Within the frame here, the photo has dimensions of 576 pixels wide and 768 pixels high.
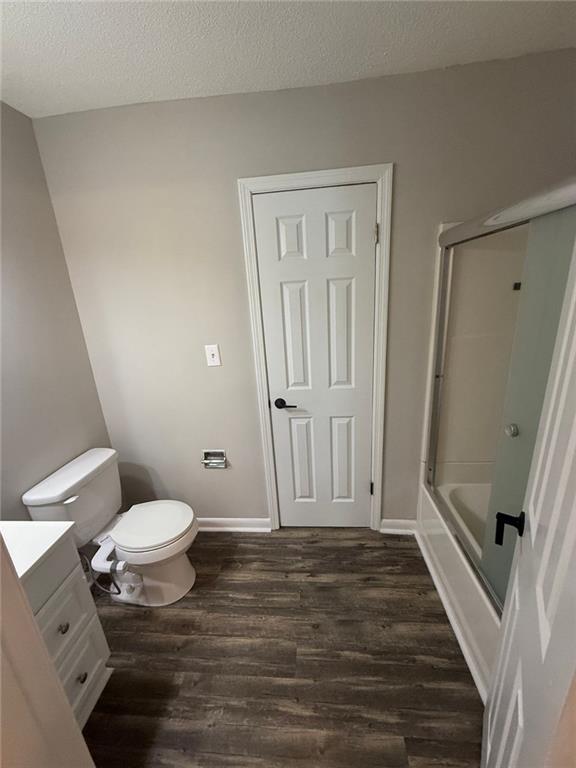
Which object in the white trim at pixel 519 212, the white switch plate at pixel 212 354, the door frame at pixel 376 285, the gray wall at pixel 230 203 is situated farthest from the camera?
the white switch plate at pixel 212 354

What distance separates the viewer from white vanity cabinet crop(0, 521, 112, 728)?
39.8 inches

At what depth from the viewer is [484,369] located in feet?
5.49

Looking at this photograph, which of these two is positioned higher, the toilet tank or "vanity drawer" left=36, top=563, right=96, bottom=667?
the toilet tank

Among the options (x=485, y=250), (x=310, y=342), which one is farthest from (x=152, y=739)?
(x=485, y=250)

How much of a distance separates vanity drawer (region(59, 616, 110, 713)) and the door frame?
106 cm

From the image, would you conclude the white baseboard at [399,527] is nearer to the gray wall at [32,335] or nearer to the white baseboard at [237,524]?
the white baseboard at [237,524]

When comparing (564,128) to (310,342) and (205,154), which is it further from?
(205,154)

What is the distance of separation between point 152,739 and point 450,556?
4.66 ft

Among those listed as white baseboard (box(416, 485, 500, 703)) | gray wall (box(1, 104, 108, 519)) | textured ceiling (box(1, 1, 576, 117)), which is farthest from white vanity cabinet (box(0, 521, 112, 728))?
textured ceiling (box(1, 1, 576, 117))

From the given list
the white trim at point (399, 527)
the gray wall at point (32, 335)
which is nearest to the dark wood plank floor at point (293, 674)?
the white trim at point (399, 527)

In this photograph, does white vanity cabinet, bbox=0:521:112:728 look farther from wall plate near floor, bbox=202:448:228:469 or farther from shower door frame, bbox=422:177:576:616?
shower door frame, bbox=422:177:576:616

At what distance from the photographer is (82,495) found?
154cm

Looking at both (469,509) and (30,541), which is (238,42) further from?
(469,509)

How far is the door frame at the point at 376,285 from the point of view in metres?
1.48
